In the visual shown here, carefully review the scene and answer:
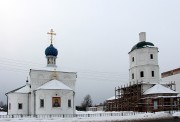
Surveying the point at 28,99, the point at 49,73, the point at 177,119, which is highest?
the point at 49,73

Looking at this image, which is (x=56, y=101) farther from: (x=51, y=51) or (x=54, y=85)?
(x=51, y=51)

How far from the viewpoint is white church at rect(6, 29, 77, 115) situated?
112ft

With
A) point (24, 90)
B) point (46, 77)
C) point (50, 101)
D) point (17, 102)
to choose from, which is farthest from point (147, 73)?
point (17, 102)

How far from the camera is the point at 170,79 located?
61.3m

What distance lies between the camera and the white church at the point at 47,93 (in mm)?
34156

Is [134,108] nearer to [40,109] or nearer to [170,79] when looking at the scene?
[40,109]

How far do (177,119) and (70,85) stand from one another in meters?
13.9

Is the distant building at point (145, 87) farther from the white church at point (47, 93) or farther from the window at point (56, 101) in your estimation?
the window at point (56, 101)

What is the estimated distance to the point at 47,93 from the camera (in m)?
34.2

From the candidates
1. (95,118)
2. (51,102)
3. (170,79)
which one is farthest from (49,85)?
(170,79)

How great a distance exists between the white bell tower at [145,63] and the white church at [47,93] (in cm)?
977

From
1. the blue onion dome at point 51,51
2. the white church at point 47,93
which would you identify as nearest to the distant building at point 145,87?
the white church at point 47,93

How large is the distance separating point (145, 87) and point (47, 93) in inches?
576

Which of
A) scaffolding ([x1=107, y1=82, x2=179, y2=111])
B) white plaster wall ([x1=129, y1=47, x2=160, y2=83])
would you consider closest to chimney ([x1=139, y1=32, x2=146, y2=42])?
white plaster wall ([x1=129, y1=47, x2=160, y2=83])
